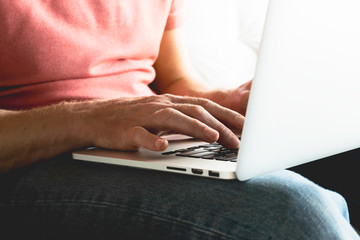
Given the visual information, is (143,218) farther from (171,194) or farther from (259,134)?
(259,134)

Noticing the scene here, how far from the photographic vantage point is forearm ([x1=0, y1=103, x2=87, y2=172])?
677 mm

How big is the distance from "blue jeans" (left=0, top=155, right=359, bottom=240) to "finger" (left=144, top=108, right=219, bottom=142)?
0.07m

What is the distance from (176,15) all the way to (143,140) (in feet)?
2.46

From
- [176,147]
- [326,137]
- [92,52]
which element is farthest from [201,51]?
[326,137]

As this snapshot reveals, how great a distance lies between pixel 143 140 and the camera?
1.94ft

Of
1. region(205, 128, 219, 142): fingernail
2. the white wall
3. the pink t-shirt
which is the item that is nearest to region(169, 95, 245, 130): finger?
region(205, 128, 219, 142): fingernail

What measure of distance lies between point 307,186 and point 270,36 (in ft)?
0.67

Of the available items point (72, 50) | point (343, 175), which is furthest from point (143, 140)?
point (343, 175)

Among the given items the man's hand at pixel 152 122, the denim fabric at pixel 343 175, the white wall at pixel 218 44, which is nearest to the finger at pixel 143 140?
the man's hand at pixel 152 122

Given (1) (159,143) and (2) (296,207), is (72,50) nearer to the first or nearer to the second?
(1) (159,143)

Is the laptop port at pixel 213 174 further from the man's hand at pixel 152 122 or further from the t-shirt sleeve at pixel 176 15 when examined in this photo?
the t-shirt sleeve at pixel 176 15

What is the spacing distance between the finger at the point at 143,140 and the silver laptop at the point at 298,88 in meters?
0.05

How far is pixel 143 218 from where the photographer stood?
0.52 metres

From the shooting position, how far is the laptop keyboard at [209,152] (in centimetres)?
57
